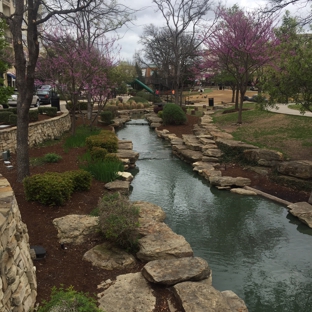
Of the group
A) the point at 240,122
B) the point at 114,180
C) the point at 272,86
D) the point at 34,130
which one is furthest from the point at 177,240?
the point at 240,122

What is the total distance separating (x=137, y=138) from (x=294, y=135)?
8.31 metres

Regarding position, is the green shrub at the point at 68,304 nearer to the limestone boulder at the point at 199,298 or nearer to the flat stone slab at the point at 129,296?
the flat stone slab at the point at 129,296

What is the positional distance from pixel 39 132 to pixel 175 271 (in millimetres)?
9978

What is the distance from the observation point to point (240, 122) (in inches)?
666

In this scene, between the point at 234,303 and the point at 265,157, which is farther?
the point at 265,157

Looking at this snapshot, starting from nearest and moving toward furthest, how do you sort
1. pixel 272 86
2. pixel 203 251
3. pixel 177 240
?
pixel 177 240 < pixel 203 251 < pixel 272 86

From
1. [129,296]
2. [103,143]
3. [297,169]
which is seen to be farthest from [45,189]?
[297,169]

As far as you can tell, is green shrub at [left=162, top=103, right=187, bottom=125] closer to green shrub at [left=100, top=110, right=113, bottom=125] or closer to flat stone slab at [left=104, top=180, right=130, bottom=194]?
green shrub at [left=100, top=110, right=113, bottom=125]

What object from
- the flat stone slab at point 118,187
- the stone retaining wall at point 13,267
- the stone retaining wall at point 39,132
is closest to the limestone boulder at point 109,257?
the stone retaining wall at point 13,267

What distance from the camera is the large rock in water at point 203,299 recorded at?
3756mm

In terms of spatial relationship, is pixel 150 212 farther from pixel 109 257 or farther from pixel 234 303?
pixel 234 303

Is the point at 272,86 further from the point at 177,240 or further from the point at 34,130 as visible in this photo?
the point at 34,130

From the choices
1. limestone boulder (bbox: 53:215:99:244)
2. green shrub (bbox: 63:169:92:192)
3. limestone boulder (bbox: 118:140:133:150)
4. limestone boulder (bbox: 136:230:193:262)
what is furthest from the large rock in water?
limestone boulder (bbox: 118:140:133:150)

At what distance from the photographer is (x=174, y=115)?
20141 millimetres
